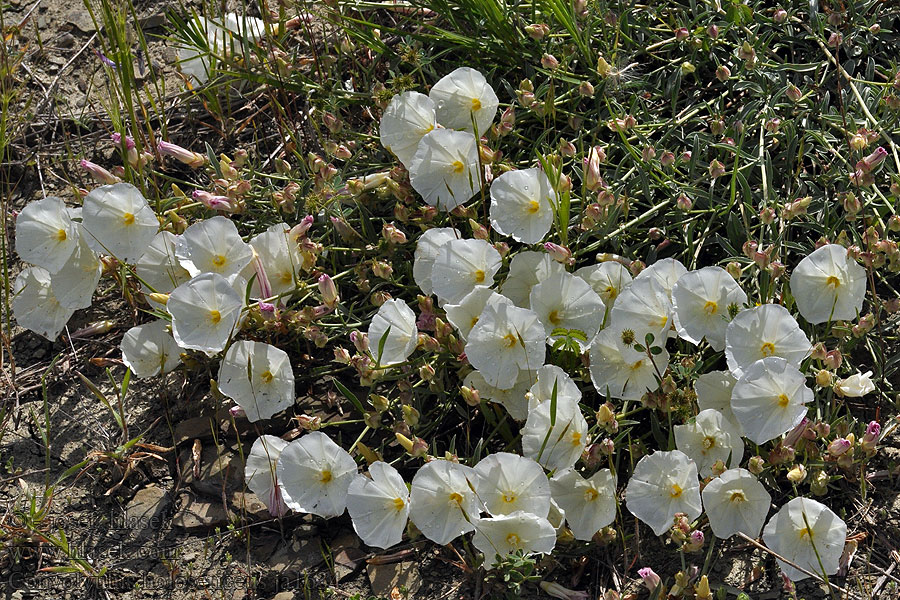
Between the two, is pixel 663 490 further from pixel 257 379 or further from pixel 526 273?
pixel 257 379

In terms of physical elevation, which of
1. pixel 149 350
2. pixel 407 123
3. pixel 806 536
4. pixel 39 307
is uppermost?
pixel 407 123

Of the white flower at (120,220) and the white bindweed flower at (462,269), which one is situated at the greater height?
the white flower at (120,220)

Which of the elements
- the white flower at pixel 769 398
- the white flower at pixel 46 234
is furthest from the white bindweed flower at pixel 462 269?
the white flower at pixel 46 234

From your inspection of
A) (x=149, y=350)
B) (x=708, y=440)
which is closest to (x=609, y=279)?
(x=708, y=440)

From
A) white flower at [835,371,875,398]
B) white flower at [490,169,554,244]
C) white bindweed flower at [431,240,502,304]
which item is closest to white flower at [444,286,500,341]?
white bindweed flower at [431,240,502,304]

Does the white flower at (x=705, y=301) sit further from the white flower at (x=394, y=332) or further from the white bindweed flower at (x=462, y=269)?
the white flower at (x=394, y=332)

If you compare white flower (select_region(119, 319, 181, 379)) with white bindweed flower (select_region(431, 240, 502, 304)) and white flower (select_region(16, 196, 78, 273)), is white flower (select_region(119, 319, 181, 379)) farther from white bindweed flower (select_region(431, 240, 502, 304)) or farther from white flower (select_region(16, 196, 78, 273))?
white bindweed flower (select_region(431, 240, 502, 304))

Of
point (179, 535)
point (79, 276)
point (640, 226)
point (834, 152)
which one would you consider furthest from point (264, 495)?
point (834, 152)
